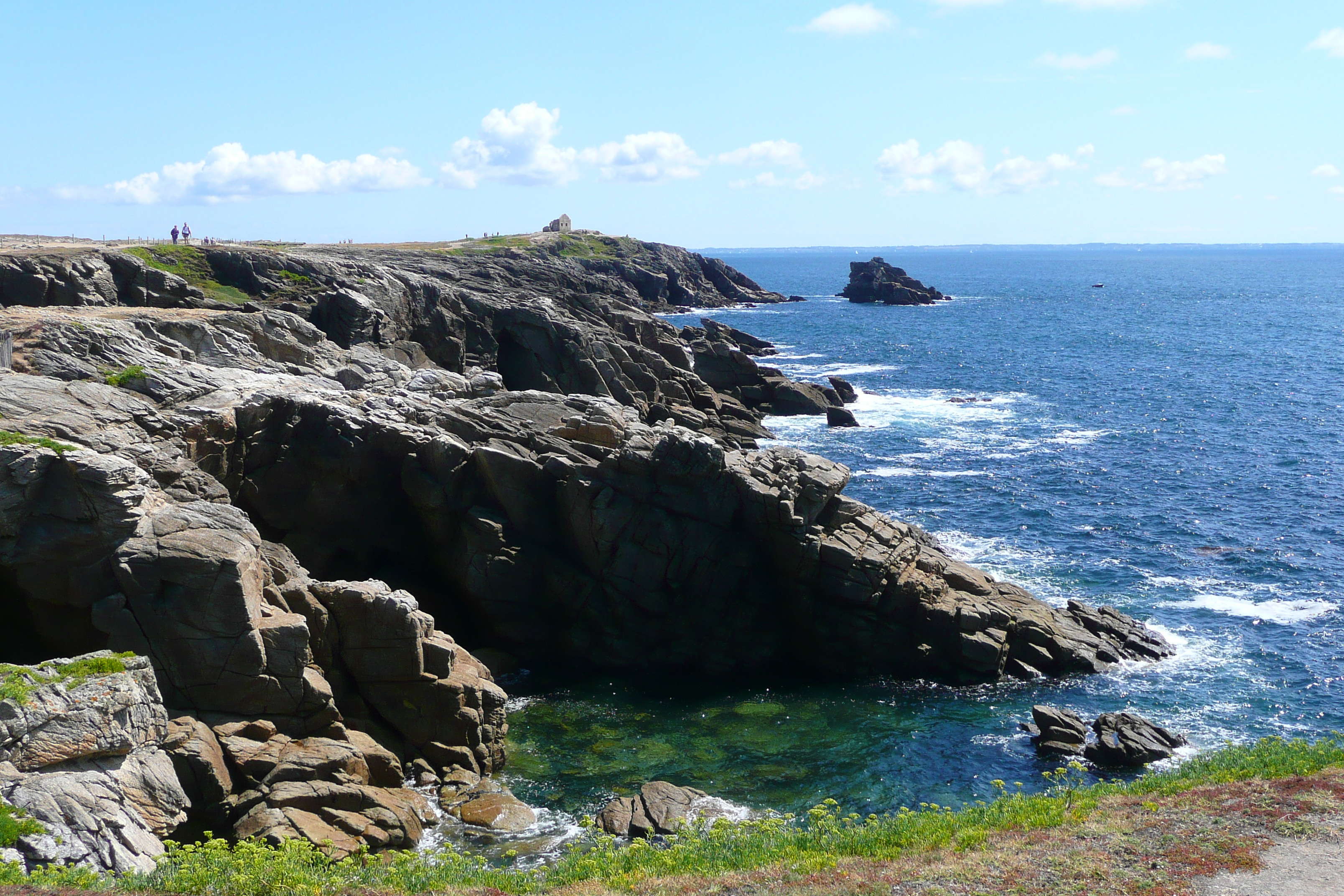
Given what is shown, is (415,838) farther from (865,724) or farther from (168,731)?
(865,724)

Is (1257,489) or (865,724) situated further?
(1257,489)

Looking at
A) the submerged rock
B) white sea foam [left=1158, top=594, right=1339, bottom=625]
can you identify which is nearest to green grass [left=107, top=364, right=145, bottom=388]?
the submerged rock

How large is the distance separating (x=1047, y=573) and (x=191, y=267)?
56381mm

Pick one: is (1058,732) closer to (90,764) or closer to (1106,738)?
(1106,738)

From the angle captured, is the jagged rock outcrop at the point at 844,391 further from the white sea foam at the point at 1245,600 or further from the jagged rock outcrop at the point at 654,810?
the jagged rock outcrop at the point at 654,810

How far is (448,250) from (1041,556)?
9908 cm

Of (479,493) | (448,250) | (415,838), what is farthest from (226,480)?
(448,250)

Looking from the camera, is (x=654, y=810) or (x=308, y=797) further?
(x=654, y=810)

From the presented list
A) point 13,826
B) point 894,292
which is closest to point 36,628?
point 13,826

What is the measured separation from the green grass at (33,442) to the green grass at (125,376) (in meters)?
7.58

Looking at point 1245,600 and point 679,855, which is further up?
point 679,855

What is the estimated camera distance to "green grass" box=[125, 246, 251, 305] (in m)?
59.8

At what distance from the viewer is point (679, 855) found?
19594 millimetres

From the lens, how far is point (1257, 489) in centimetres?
6044
